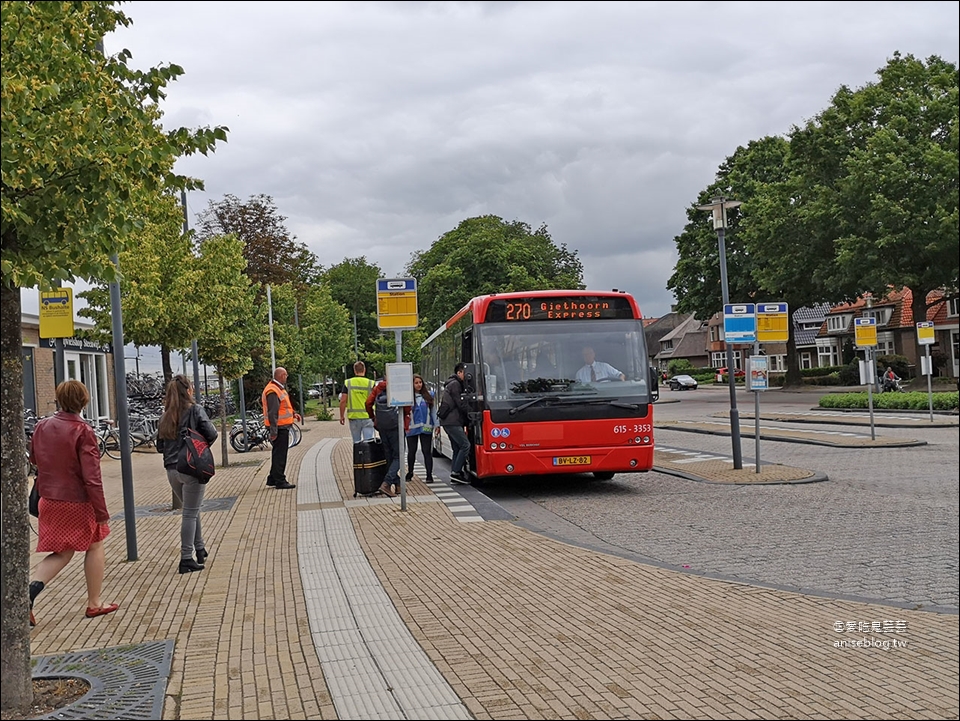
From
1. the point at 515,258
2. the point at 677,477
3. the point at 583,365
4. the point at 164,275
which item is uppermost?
the point at 515,258

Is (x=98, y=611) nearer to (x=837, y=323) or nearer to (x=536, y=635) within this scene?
(x=536, y=635)

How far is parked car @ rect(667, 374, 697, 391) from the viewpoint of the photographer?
75.5 meters

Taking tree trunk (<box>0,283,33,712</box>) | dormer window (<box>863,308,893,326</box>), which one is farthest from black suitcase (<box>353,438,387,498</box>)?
dormer window (<box>863,308,893,326</box>)

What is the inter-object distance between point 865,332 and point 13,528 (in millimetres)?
4586

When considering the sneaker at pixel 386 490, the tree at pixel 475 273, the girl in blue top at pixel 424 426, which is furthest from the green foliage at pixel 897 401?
the tree at pixel 475 273

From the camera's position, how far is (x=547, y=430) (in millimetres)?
13742

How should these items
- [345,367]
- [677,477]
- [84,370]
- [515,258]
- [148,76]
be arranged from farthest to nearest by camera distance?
[515,258]
[345,367]
[84,370]
[677,477]
[148,76]

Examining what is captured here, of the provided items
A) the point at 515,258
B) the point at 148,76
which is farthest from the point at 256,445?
the point at 515,258

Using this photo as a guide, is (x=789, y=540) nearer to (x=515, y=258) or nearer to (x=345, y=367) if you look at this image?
(x=345, y=367)

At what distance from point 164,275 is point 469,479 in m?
6.51

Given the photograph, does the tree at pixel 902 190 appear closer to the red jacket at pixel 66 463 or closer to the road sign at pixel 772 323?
the red jacket at pixel 66 463

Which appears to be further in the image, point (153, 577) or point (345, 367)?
point (345, 367)

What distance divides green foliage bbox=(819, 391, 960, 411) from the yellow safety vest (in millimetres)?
9191

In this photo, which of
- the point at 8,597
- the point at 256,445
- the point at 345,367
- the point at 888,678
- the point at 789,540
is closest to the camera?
the point at 888,678
